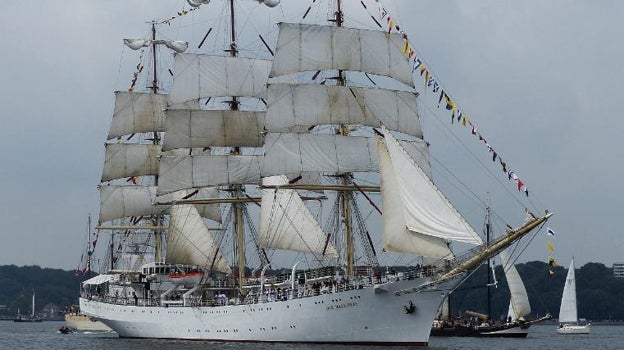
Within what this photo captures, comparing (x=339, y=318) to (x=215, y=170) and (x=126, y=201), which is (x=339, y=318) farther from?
(x=126, y=201)

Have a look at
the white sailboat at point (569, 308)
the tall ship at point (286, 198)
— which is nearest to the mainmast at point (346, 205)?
the tall ship at point (286, 198)

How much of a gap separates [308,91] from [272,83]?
2.76m

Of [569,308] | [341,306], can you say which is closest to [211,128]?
[341,306]

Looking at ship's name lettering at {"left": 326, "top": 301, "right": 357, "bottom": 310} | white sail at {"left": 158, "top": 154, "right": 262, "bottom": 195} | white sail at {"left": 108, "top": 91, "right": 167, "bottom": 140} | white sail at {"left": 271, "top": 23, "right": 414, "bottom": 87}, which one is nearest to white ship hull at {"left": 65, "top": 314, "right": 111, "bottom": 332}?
white sail at {"left": 108, "top": 91, "right": 167, "bottom": 140}

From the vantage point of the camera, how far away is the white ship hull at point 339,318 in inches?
2884

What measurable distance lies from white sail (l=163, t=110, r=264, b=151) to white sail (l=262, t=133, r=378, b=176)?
10.5m

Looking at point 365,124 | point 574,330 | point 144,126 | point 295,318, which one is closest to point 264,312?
point 295,318

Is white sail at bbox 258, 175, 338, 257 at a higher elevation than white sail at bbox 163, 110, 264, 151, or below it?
below

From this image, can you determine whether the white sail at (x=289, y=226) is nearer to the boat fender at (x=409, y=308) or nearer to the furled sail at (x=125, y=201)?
the boat fender at (x=409, y=308)

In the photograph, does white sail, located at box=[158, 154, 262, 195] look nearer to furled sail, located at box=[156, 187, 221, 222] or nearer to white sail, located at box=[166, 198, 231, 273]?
furled sail, located at box=[156, 187, 221, 222]

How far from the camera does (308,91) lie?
84.2 meters

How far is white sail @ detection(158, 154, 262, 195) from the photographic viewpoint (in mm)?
95062

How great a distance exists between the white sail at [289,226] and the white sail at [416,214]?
1362cm

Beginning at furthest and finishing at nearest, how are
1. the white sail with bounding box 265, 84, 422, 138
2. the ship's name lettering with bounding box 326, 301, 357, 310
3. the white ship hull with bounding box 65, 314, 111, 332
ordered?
the white ship hull with bounding box 65, 314, 111, 332, the white sail with bounding box 265, 84, 422, 138, the ship's name lettering with bounding box 326, 301, 357, 310
